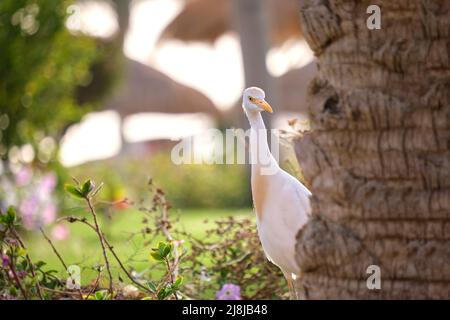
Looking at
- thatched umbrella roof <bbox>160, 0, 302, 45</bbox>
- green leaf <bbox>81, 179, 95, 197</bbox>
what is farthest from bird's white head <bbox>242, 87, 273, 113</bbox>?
thatched umbrella roof <bbox>160, 0, 302, 45</bbox>

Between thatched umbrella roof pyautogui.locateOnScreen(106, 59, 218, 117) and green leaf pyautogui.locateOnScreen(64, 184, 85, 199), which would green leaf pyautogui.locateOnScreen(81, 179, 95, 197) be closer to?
green leaf pyautogui.locateOnScreen(64, 184, 85, 199)

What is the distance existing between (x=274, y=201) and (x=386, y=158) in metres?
1.72

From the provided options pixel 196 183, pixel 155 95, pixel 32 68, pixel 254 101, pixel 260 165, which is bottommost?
pixel 196 183

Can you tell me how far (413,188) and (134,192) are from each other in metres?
15.0

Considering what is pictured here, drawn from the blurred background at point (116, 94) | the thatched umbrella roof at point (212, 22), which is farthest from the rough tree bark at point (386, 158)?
the thatched umbrella roof at point (212, 22)

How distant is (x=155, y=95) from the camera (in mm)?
30188

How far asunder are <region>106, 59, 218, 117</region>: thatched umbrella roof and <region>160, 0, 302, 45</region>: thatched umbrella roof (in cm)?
140

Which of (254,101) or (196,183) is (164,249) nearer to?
(254,101)

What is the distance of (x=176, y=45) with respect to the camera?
30.7m

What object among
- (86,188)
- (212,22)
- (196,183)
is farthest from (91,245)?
(212,22)

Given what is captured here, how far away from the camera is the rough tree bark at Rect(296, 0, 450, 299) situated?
8.80 ft

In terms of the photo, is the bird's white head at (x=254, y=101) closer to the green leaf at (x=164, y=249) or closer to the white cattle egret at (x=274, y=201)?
the white cattle egret at (x=274, y=201)

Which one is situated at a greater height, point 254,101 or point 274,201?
point 254,101
